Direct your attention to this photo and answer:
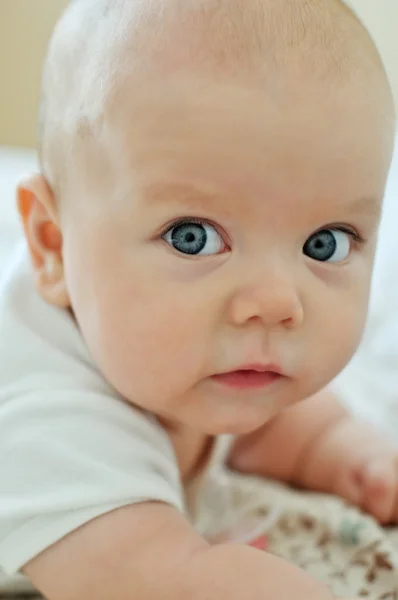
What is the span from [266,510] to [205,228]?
12.1 inches

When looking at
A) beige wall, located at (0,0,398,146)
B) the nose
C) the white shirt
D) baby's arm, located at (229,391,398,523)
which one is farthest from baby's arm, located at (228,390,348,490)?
beige wall, located at (0,0,398,146)

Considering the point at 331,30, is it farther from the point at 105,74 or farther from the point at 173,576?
the point at 173,576

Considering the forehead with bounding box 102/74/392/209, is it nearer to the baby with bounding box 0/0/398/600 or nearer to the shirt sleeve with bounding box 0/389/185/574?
the baby with bounding box 0/0/398/600

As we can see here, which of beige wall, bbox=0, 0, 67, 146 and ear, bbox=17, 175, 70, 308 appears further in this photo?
beige wall, bbox=0, 0, 67, 146

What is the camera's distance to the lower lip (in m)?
0.57

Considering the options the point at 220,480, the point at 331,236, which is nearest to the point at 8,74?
the point at 220,480

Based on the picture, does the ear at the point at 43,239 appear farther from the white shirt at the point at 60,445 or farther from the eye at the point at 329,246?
the eye at the point at 329,246

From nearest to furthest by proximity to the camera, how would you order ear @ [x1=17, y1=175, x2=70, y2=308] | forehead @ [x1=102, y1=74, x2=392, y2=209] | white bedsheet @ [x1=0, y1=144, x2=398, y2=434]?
1. forehead @ [x1=102, y1=74, x2=392, y2=209]
2. ear @ [x1=17, y1=175, x2=70, y2=308]
3. white bedsheet @ [x1=0, y1=144, x2=398, y2=434]

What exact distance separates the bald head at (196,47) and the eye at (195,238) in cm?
9

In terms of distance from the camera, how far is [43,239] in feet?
2.12

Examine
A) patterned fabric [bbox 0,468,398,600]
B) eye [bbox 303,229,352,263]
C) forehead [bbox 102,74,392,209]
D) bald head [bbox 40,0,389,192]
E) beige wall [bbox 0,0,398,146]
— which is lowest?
patterned fabric [bbox 0,468,398,600]

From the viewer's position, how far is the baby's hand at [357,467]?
72cm

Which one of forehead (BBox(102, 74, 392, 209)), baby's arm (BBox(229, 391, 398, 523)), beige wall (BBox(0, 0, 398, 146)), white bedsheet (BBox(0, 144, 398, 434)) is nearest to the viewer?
forehead (BBox(102, 74, 392, 209))

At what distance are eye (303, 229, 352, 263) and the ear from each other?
7.7 inches
